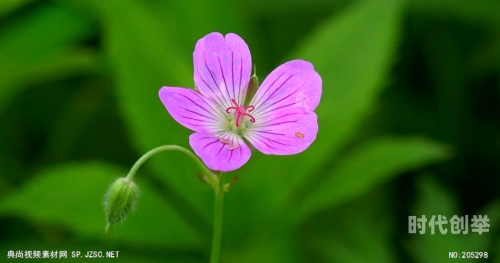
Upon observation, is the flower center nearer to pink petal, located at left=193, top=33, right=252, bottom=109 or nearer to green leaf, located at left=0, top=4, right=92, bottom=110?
pink petal, located at left=193, top=33, right=252, bottom=109

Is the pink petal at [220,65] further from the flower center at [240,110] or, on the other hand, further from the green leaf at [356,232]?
the green leaf at [356,232]

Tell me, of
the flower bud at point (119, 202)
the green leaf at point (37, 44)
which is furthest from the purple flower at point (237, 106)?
the green leaf at point (37, 44)

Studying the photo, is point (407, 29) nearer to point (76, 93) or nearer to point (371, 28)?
point (371, 28)

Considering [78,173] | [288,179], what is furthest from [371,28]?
[78,173]

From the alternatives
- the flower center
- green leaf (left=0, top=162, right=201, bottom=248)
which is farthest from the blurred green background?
the flower center

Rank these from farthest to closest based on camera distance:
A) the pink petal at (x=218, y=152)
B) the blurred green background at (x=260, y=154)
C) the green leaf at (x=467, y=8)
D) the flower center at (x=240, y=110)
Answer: the green leaf at (x=467, y=8) < the blurred green background at (x=260, y=154) < the flower center at (x=240, y=110) < the pink petal at (x=218, y=152)
